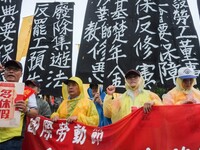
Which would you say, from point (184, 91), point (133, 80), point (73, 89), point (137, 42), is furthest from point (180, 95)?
point (137, 42)

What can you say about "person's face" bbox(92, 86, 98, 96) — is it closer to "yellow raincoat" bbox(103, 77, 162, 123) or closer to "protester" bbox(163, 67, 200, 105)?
"yellow raincoat" bbox(103, 77, 162, 123)

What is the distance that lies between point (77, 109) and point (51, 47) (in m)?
3.31

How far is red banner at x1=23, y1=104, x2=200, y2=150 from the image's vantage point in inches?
163

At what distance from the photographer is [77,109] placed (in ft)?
15.4

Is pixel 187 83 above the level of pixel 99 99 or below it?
above

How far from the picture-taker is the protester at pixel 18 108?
12.0 ft

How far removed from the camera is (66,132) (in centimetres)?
467

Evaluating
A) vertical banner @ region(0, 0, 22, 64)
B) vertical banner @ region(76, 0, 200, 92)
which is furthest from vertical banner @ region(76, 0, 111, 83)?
vertical banner @ region(0, 0, 22, 64)

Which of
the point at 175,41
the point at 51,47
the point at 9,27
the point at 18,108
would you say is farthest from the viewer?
the point at 51,47

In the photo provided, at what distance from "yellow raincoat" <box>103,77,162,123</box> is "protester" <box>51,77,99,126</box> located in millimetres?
224

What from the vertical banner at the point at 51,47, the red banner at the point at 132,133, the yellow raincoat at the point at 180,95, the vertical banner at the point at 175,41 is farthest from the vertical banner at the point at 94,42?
the yellow raincoat at the point at 180,95

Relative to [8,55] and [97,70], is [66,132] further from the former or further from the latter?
[8,55]

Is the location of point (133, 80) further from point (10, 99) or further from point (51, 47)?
point (51, 47)

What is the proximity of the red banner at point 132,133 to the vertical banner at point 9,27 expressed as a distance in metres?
2.96
